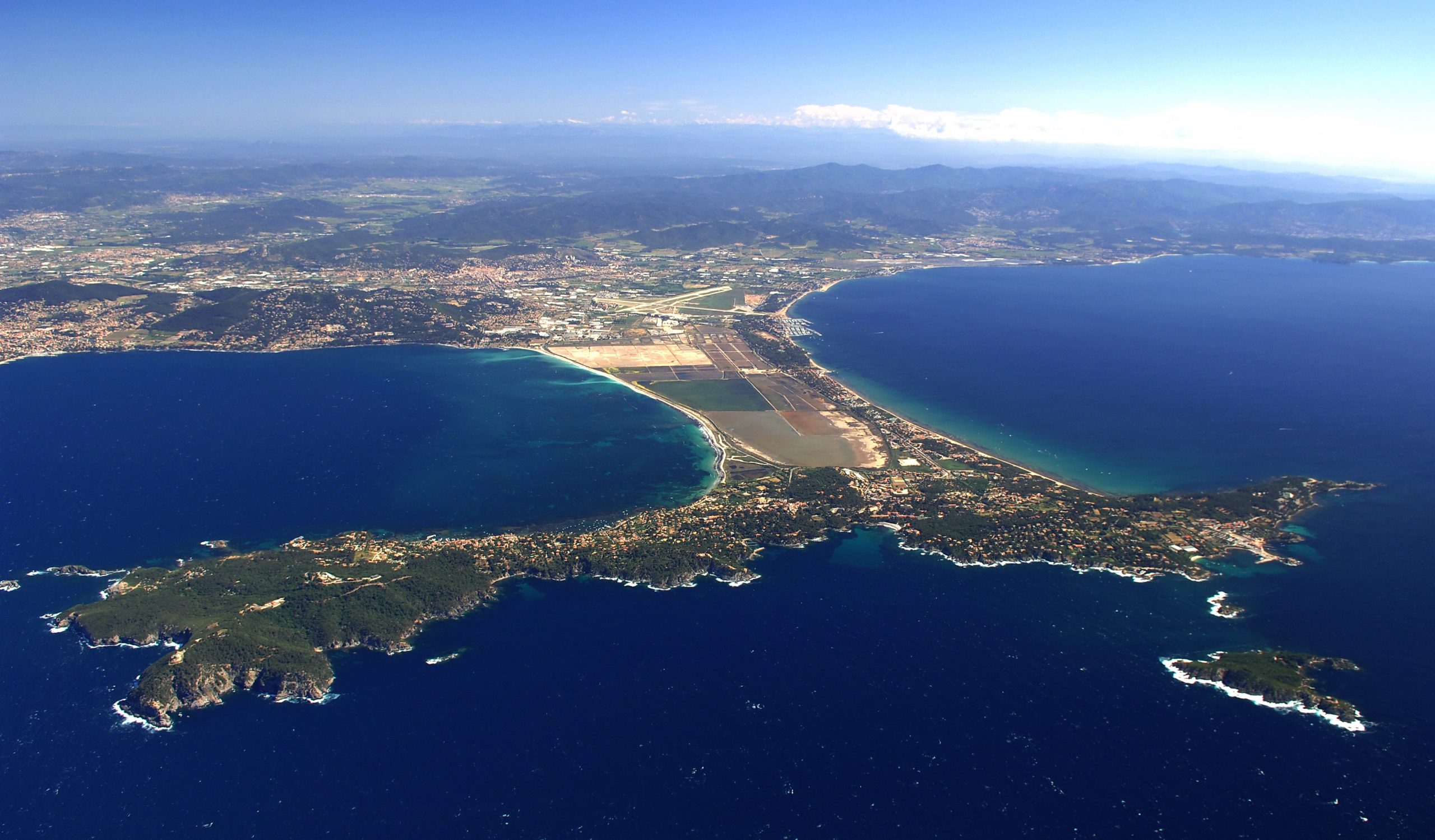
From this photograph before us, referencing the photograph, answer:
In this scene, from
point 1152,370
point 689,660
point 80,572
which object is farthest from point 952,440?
point 80,572

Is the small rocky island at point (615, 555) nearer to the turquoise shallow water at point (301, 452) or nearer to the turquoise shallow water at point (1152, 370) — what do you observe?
the turquoise shallow water at point (301, 452)

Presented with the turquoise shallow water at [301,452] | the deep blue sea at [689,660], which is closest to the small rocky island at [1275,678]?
the deep blue sea at [689,660]

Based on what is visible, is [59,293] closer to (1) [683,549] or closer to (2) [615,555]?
(2) [615,555]

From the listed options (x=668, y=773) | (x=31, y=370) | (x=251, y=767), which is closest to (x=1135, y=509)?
(x=668, y=773)

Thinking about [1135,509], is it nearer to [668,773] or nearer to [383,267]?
[668,773]

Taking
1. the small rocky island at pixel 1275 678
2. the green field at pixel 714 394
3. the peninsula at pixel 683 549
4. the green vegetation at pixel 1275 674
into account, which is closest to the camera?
the small rocky island at pixel 1275 678
